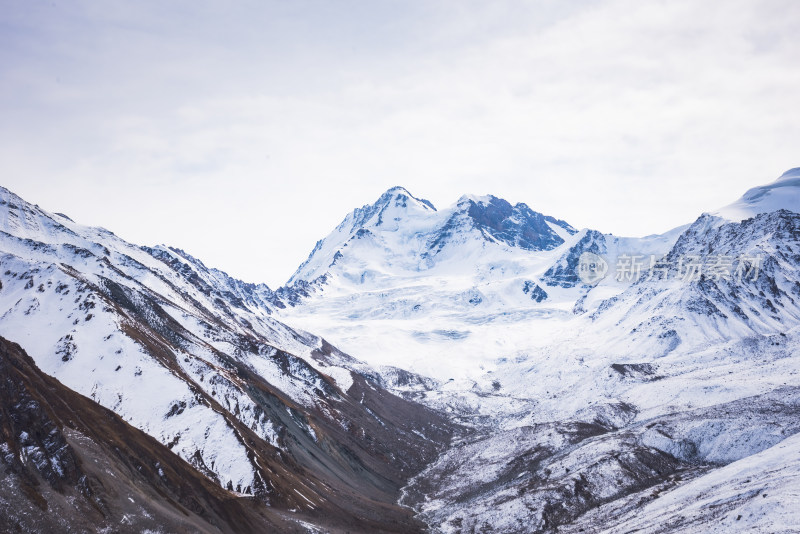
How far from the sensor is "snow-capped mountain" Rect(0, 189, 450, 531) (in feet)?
Result: 263

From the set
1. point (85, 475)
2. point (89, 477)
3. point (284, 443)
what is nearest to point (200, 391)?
point (284, 443)

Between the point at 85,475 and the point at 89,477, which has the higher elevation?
the point at 85,475

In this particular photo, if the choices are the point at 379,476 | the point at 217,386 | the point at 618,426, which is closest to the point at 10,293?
the point at 217,386

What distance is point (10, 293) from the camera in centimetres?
9819

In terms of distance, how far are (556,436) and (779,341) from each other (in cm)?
9284

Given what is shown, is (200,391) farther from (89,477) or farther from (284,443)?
(89,477)

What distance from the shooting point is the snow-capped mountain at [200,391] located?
3157 inches

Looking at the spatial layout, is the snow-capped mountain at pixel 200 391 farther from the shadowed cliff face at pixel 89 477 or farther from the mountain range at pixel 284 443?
the shadowed cliff face at pixel 89 477

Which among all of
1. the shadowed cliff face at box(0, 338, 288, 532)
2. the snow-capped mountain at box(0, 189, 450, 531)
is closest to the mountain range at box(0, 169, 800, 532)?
the shadowed cliff face at box(0, 338, 288, 532)

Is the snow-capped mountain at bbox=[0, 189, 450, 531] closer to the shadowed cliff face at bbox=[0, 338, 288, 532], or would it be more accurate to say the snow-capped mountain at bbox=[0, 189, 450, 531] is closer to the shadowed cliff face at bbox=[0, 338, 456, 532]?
the shadowed cliff face at bbox=[0, 338, 456, 532]

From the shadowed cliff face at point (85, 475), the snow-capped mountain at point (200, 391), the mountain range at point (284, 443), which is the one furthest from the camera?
the snow-capped mountain at point (200, 391)

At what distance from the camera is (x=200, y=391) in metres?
89.2

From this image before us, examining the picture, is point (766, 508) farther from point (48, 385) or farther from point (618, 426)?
point (618, 426)

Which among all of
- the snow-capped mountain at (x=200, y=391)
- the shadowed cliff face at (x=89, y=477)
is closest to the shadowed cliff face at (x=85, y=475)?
the shadowed cliff face at (x=89, y=477)
